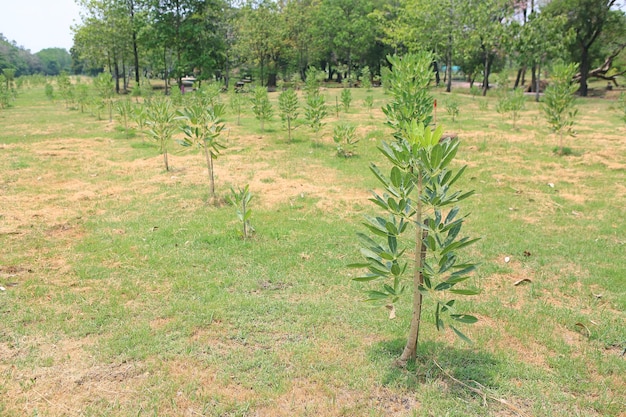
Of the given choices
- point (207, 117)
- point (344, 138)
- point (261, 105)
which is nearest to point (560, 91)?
point (344, 138)

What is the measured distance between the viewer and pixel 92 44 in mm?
27953

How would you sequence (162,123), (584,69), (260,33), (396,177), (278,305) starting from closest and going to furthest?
(396,177) < (278,305) < (162,123) < (584,69) < (260,33)

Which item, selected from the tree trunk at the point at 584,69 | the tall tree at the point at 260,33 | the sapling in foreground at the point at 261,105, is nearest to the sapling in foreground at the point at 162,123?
the sapling in foreground at the point at 261,105

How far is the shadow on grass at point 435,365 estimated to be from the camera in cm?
287

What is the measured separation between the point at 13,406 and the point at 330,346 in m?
2.00

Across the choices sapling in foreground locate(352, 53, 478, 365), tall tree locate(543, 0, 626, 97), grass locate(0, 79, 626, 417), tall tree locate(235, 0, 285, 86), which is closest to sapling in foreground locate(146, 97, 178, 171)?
grass locate(0, 79, 626, 417)

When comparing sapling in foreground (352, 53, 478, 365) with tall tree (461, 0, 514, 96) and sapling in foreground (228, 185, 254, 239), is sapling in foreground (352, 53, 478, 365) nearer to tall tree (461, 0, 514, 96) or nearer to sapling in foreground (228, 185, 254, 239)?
sapling in foreground (228, 185, 254, 239)

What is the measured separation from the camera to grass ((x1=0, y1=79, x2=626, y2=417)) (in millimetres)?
2746

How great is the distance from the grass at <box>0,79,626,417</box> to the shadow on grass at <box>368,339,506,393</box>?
1 cm

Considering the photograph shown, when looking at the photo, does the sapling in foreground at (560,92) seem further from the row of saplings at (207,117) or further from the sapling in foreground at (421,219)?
the sapling in foreground at (421,219)

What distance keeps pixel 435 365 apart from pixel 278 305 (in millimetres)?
1416

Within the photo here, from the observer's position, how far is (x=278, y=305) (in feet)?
12.6

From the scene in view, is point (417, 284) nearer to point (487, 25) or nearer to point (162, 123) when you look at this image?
point (162, 123)

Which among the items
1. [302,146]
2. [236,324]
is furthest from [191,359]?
[302,146]
